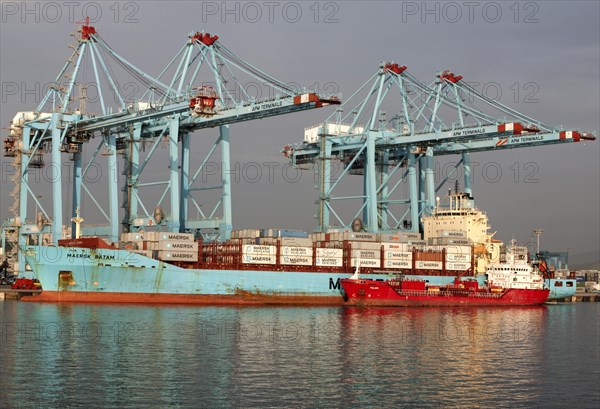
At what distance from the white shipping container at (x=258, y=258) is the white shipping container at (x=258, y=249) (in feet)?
0.74

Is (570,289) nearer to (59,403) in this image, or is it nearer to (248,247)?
(248,247)

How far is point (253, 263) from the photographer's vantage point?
5950 centimetres

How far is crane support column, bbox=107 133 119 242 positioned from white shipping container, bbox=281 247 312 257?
13.9 meters

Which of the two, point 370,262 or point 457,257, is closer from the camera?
point 370,262

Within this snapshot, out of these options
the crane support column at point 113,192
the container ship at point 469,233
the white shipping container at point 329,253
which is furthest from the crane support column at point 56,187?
the container ship at point 469,233

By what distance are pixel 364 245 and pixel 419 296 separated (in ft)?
21.3

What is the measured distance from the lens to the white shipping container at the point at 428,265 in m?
65.2

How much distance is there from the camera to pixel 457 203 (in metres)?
71.1

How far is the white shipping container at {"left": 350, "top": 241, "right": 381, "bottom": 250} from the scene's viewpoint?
207 ft

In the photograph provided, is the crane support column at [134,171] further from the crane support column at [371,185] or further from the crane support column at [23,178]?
the crane support column at [371,185]

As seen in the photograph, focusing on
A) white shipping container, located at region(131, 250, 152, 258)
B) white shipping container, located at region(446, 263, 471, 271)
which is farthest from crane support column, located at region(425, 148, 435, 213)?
white shipping container, located at region(131, 250, 152, 258)

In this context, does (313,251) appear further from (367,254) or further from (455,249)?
(455,249)

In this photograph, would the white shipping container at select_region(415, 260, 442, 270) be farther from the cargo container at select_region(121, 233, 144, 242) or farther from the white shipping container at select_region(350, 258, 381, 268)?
the cargo container at select_region(121, 233, 144, 242)

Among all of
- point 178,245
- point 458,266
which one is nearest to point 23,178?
point 178,245
